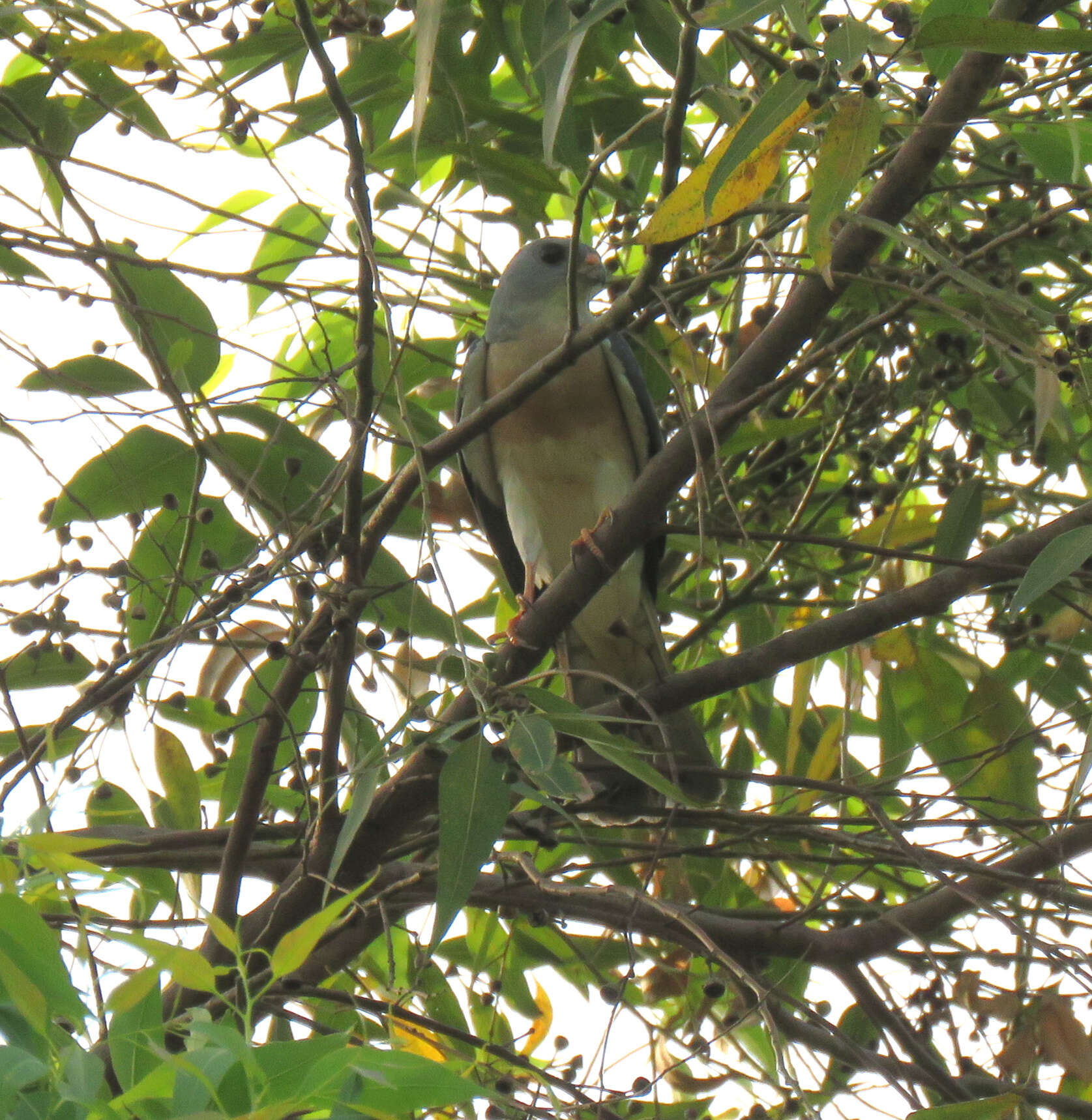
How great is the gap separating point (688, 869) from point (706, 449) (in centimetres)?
104

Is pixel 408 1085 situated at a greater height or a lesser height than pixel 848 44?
lesser

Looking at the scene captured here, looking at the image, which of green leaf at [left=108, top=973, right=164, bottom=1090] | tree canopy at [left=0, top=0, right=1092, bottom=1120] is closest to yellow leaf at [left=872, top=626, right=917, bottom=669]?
tree canopy at [left=0, top=0, right=1092, bottom=1120]

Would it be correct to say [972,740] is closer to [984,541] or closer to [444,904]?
[984,541]

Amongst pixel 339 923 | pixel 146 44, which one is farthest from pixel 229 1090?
pixel 146 44

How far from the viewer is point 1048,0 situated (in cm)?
195

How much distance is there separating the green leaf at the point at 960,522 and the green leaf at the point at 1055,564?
0.83 metres

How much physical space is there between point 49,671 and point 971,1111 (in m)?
1.71

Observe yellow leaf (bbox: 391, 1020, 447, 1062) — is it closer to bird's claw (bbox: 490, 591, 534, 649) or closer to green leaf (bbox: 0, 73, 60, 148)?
bird's claw (bbox: 490, 591, 534, 649)

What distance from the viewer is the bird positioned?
359 centimetres

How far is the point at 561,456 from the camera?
3.80 meters

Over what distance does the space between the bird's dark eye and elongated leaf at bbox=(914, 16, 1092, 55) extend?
258 cm

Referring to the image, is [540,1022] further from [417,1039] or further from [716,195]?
[716,195]

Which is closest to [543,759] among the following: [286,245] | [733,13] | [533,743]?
[533,743]

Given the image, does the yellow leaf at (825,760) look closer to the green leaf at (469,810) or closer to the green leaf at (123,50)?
the green leaf at (469,810)
